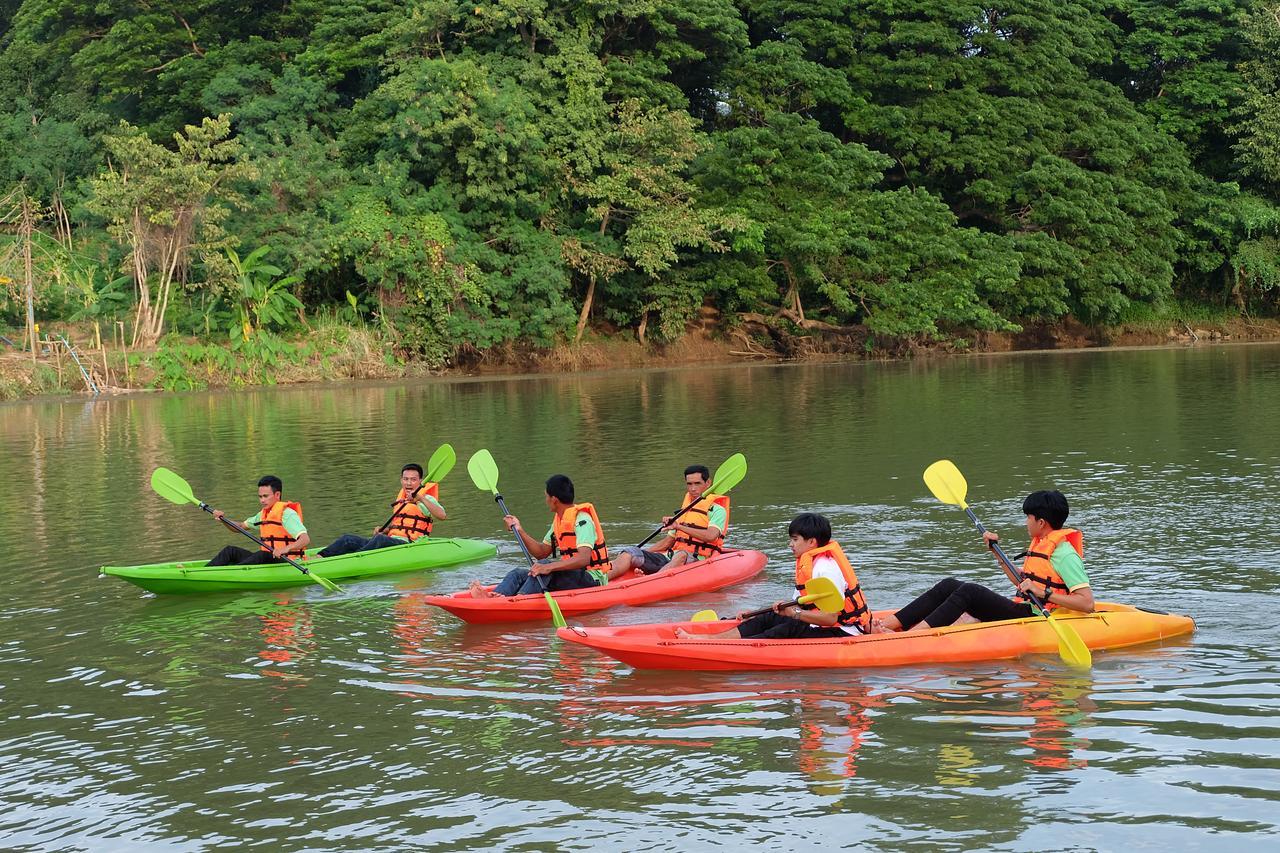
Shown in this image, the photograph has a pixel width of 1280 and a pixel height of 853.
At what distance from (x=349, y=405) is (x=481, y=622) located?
1736 centimetres

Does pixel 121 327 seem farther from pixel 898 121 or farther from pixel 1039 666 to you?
pixel 1039 666

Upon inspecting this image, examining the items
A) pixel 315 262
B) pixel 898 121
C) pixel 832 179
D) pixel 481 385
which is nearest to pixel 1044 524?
pixel 481 385

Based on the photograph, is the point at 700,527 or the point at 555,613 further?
the point at 700,527

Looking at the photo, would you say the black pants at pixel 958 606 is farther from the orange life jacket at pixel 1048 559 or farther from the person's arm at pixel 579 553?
the person's arm at pixel 579 553

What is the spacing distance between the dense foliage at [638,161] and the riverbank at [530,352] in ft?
1.92

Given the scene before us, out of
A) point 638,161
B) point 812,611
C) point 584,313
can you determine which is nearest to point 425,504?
point 812,611

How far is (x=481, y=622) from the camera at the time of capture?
9.24 meters

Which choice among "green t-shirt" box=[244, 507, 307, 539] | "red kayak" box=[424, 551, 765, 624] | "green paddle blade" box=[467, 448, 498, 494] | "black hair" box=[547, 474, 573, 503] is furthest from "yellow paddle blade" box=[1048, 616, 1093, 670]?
"green t-shirt" box=[244, 507, 307, 539]

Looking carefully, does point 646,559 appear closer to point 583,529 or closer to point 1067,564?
point 583,529

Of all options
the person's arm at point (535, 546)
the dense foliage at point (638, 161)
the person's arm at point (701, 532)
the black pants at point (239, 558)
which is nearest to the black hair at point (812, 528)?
the person's arm at point (535, 546)

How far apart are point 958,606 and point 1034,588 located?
1.59 feet

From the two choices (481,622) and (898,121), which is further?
(898,121)

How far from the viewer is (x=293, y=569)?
10.7 metres

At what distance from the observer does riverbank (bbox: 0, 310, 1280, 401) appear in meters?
29.2
